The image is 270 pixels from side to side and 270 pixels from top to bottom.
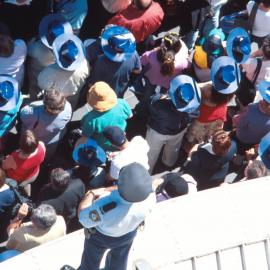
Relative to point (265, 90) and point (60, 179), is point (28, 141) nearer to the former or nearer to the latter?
point (60, 179)

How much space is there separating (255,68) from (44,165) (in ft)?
8.19

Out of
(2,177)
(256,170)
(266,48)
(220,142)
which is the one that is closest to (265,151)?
(256,170)

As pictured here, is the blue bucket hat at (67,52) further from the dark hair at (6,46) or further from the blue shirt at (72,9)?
the blue shirt at (72,9)

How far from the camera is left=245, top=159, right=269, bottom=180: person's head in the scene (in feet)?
22.2

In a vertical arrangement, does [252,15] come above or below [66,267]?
above

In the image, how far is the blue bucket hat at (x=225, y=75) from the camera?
6.97 m

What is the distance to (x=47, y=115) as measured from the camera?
22.5ft

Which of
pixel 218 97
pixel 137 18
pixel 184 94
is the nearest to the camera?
pixel 184 94

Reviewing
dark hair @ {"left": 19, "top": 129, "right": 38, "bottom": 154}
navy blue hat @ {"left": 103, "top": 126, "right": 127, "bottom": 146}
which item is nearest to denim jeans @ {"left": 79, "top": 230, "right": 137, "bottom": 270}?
navy blue hat @ {"left": 103, "top": 126, "right": 127, "bottom": 146}

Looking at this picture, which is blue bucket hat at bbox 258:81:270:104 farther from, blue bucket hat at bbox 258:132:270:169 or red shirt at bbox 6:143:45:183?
red shirt at bbox 6:143:45:183

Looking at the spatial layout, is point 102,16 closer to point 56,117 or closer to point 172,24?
point 172,24

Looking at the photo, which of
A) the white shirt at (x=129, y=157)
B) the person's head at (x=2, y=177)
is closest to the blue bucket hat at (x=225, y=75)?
the white shirt at (x=129, y=157)

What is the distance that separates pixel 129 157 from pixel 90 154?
1.55 ft

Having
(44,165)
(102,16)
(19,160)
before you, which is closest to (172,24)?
(102,16)
